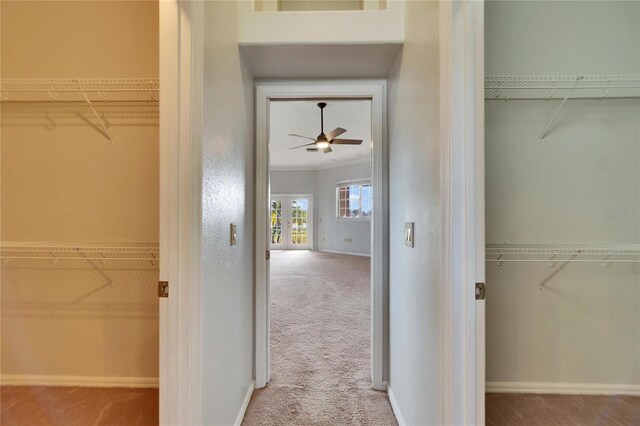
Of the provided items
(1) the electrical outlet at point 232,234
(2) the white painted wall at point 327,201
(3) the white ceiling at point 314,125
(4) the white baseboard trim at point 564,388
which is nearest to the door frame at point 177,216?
(1) the electrical outlet at point 232,234

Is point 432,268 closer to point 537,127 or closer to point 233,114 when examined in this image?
point 233,114

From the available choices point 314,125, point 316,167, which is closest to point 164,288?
point 314,125

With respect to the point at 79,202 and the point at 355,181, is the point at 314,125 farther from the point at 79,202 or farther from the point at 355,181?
the point at 79,202

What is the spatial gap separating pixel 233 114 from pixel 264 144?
442mm

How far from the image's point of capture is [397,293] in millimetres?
1665

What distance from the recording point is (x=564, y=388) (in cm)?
179

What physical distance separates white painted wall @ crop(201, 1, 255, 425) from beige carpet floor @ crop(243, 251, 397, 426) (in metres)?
0.27

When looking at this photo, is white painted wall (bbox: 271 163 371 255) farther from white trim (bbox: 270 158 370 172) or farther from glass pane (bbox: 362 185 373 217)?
glass pane (bbox: 362 185 373 217)

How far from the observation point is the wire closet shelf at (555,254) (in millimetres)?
1728

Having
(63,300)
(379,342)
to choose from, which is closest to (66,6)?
(63,300)

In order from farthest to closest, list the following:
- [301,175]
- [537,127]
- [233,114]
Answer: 1. [301,175]
2. [537,127]
3. [233,114]

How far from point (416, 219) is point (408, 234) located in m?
0.12

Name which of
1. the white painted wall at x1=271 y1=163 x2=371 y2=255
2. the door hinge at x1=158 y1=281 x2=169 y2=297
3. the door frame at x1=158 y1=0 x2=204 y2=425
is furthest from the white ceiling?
the door hinge at x1=158 y1=281 x2=169 y2=297

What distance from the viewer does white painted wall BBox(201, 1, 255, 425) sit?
1182 millimetres
